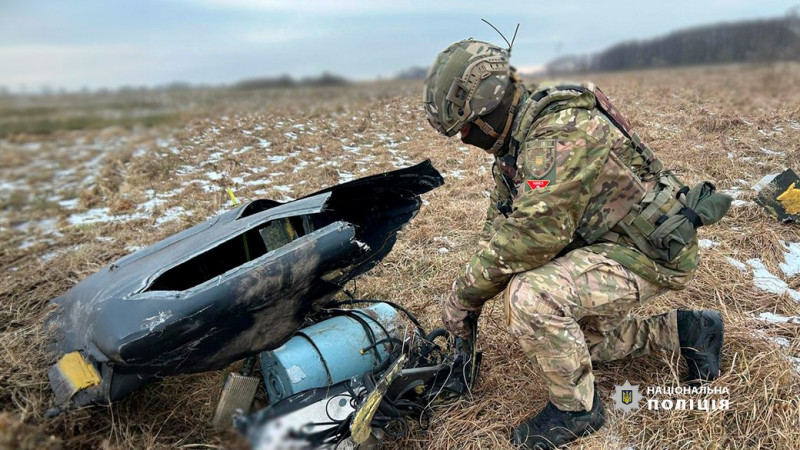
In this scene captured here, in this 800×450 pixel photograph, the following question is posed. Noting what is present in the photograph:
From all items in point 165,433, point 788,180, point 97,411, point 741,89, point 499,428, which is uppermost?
point 741,89

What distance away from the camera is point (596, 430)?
2.43 meters

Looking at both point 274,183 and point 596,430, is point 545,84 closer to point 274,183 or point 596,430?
point 596,430

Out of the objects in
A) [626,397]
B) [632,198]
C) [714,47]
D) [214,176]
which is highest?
[714,47]

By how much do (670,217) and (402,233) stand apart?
299 cm

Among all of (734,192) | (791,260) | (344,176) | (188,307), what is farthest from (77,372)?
(734,192)

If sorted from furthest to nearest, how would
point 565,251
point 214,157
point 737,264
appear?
point 214,157 → point 737,264 → point 565,251

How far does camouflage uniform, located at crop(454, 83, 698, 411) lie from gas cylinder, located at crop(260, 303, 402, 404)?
24.6 inches

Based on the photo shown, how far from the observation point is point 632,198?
94.5 inches

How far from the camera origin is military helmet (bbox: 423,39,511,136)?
237cm

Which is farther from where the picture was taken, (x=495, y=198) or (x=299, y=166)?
(x=299, y=166)

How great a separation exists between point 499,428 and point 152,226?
471cm

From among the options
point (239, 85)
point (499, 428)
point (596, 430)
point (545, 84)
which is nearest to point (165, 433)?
point (499, 428)

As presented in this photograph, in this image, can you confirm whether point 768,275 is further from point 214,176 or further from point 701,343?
point 214,176

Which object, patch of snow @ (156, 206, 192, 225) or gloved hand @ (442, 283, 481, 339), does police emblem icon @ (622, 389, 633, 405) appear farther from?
patch of snow @ (156, 206, 192, 225)
